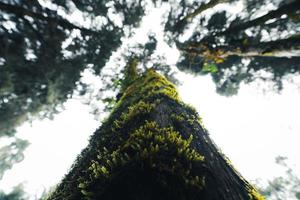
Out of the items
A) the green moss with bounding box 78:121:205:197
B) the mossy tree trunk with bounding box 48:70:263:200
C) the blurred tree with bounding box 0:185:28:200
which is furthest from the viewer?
the blurred tree with bounding box 0:185:28:200

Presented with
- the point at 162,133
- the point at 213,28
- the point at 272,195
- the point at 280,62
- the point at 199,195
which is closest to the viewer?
the point at 199,195

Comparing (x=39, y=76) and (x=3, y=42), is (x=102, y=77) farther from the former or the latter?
(x=3, y=42)

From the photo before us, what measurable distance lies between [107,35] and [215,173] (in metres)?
9.35

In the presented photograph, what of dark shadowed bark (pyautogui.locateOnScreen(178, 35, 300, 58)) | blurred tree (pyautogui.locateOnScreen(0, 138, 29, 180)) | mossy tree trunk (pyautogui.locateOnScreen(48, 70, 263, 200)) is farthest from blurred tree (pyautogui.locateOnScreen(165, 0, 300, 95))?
blurred tree (pyautogui.locateOnScreen(0, 138, 29, 180))

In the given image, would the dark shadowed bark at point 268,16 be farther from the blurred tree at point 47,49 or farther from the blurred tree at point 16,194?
the blurred tree at point 16,194

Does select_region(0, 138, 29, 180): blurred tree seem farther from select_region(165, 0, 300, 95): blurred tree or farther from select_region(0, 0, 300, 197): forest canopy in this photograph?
select_region(165, 0, 300, 95): blurred tree

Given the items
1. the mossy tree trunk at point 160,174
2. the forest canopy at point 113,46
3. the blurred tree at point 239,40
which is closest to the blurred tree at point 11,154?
the forest canopy at point 113,46

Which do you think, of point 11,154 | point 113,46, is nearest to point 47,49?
point 113,46

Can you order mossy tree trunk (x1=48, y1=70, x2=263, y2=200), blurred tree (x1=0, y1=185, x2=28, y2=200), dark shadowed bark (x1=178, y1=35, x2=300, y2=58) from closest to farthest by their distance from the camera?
mossy tree trunk (x1=48, y1=70, x2=263, y2=200), dark shadowed bark (x1=178, y1=35, x2=300, y2=58), blurred tree (x1=0, y1=185, x2=28, y2=200)

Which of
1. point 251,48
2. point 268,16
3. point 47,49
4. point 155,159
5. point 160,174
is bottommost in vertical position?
point 160,174

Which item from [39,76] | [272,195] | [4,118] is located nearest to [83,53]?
[39,76]

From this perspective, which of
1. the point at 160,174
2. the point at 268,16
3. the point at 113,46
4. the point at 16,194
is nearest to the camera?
the point at 160,174

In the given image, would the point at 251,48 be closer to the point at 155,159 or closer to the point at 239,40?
the point at 239,40

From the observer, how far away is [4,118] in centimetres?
1238
